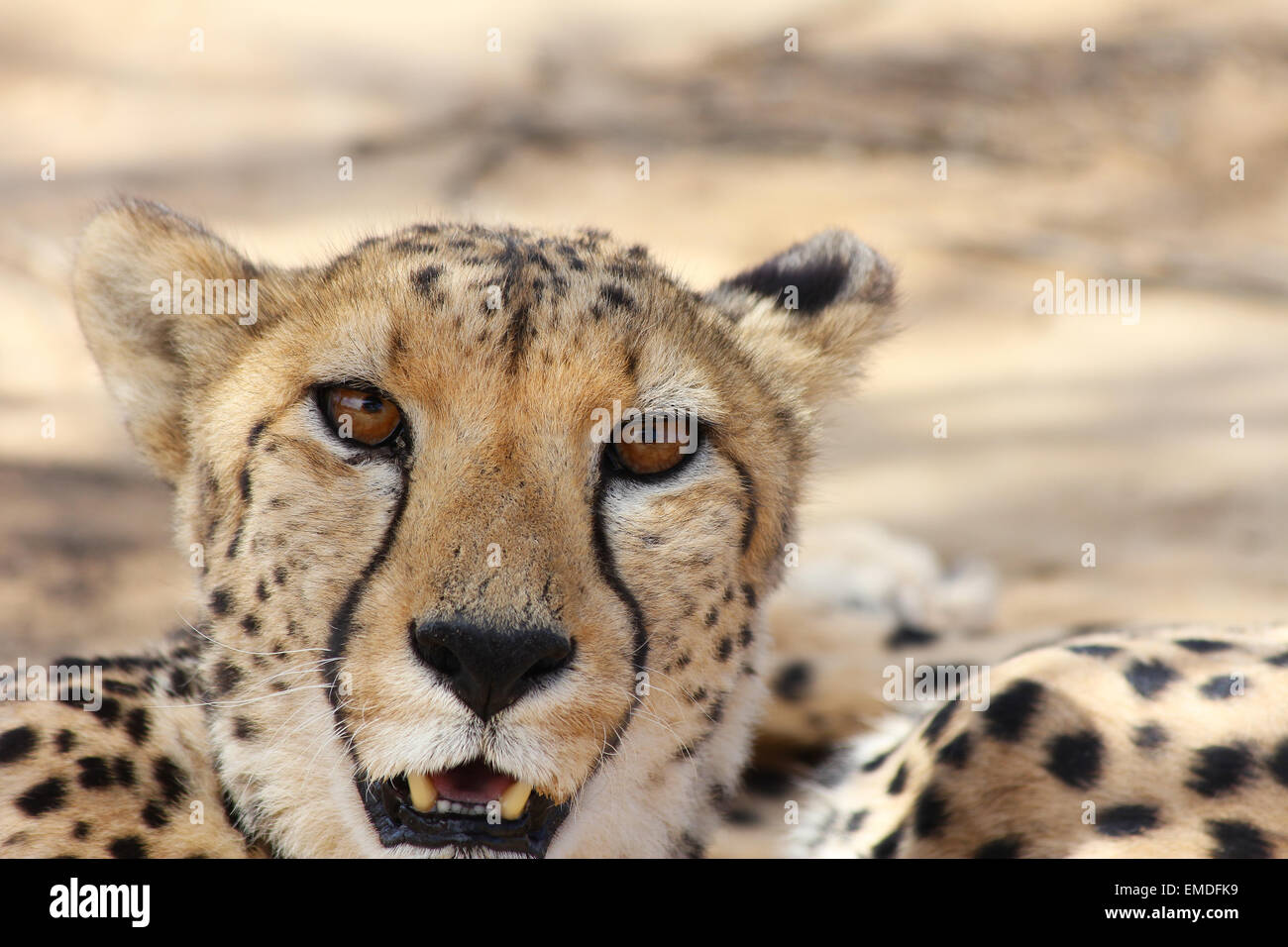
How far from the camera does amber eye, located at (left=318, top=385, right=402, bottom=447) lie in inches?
73.7

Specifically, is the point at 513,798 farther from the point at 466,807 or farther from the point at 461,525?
the point at 461,525

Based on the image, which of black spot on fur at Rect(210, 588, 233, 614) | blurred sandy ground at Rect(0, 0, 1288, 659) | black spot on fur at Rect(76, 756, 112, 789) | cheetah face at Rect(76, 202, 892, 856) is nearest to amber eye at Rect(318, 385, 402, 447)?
cheetah face at Rect(76, 202, 892, 856)

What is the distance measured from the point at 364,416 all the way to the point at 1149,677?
1385 mm

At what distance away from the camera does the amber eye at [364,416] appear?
1871 millimetres

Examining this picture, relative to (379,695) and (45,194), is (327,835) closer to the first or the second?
(379,695)

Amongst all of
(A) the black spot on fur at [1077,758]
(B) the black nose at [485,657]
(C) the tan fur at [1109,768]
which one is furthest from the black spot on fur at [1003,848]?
(B) the black nose at [485,657]

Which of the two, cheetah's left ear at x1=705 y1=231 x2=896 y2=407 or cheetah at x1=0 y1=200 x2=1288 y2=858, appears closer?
cheetah at x1=0 y1=200 x2=1288 y2=858

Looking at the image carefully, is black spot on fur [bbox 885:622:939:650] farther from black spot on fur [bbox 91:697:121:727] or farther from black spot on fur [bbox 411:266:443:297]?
black spot on fur [bbox 91:697:121:727]

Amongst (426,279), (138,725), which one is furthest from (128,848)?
(426,279)

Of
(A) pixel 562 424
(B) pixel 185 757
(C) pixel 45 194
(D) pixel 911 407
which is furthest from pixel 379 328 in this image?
(C) pixel 45 194

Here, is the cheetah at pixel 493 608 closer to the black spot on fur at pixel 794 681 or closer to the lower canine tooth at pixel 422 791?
the lower canine tooth at pixel 422 791

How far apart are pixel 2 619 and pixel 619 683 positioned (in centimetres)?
225

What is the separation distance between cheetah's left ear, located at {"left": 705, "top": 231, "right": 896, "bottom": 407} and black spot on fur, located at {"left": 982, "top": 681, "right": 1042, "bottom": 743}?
609 mm

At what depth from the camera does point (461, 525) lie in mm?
1732
